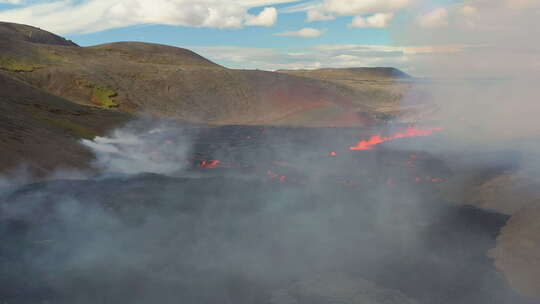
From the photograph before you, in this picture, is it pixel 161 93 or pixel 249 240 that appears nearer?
pixel 249 240

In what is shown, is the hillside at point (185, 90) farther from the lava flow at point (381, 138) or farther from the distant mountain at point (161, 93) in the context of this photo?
the lava flow at point (381, 138)

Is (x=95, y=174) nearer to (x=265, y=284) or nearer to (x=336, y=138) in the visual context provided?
(x=265, y=284)

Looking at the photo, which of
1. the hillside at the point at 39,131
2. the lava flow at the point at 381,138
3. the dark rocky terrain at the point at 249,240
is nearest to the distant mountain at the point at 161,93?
the hillside at the point at 39,131

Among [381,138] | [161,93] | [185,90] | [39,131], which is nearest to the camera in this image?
[39,131]

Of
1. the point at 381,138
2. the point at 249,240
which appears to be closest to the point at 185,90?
the point at 381,138

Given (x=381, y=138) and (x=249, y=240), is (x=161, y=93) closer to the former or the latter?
(x=381, y=138)

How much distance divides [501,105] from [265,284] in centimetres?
4458

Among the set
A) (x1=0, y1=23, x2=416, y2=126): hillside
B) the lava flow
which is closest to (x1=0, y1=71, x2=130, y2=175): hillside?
the lava flow

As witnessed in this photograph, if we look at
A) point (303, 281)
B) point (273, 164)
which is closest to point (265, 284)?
point (303, 281)

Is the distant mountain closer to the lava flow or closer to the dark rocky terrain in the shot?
the lava flow

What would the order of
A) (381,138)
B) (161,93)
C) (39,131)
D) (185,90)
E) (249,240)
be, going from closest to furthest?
(249,240)
(39,131)
(381,138)
(161,93)
(185,90)

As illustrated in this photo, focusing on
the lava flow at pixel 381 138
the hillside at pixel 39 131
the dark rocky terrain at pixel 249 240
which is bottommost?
the dark rocky terrain at pixel 249 240

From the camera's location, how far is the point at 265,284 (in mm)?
12234

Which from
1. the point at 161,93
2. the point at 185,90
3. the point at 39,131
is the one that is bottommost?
the point at 39,131
